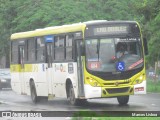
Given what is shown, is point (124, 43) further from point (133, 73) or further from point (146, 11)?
point (146, 11)

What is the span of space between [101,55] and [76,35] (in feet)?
4.42

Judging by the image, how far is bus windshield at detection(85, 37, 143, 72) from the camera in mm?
20000

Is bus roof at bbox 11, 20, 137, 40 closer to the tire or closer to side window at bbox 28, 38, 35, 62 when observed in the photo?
side window at bbox 28, 38, 35, 62

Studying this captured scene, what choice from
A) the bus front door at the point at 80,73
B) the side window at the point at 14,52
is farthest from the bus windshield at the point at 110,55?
the side window at the point at 14,52

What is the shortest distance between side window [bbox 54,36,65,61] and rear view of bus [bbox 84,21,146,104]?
78.6 inches

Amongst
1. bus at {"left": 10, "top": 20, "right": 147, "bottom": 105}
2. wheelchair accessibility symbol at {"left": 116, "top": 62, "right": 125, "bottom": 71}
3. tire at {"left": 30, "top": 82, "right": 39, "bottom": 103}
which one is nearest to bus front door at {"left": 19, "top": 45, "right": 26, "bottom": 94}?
tire at {"left": 30, "top": 82, "right": 39, "bottom": 103}

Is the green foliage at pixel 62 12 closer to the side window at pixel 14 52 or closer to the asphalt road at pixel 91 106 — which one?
the side window at pixel 14 52

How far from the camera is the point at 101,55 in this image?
2002 centimetres

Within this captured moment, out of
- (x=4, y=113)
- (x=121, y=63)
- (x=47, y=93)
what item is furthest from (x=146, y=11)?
(x=4, y=113)

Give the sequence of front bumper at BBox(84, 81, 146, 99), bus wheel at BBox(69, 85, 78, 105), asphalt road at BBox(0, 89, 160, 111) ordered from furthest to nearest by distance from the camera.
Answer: bus wheel at BBox(69, 85, 78, 105) → asphalt road at BBox(0, 89, 160, 111) → front bumper at BBox(84, 81, 146, 99)

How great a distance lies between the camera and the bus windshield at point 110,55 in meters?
20.0

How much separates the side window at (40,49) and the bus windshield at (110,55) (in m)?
4.17

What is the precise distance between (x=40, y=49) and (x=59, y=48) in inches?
81.3

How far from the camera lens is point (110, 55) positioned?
2002 centimetres
